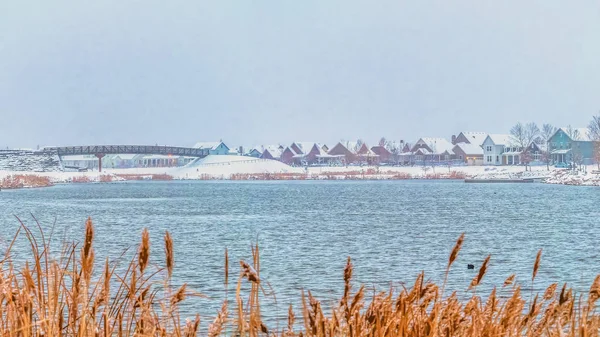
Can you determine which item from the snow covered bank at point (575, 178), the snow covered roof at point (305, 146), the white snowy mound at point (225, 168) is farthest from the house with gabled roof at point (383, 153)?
the snow covered bank at point (575, 178)

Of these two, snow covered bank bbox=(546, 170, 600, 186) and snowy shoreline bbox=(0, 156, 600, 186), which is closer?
snow covered bank bbox=(546, 170, 600, 186)

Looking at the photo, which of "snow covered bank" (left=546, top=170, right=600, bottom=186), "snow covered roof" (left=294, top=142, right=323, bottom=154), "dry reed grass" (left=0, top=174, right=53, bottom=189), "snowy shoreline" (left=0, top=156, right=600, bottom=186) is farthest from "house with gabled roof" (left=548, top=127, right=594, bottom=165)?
"dry reed grass" (left=0, top=174, right=53, bottom=189)

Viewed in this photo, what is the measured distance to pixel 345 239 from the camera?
31.4 meters

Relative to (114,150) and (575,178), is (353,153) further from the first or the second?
(575,178)

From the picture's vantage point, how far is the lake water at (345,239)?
781 inches

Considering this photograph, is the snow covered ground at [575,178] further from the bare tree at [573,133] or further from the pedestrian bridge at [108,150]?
the pedestrian bridge at [108,150]

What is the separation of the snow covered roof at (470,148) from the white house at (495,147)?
20.1ft

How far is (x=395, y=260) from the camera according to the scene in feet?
79.3

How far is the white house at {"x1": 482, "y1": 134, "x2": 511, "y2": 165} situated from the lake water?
94215mm

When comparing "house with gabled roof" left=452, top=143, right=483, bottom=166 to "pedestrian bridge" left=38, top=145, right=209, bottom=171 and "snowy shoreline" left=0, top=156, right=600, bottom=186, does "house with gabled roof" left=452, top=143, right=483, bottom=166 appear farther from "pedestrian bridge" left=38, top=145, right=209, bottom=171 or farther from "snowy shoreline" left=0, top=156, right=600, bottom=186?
"pedestrian bridge" left=38, top=145, right=209, bottom=171

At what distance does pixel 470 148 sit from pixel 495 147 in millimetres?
9926

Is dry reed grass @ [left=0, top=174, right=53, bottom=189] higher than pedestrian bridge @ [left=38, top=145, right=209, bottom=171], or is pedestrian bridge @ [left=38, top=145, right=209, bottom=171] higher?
pedestrian bridge @ [left=38, top=145, right=209, bottom=171]

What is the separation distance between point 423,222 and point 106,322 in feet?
120

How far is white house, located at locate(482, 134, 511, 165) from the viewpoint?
150 m
